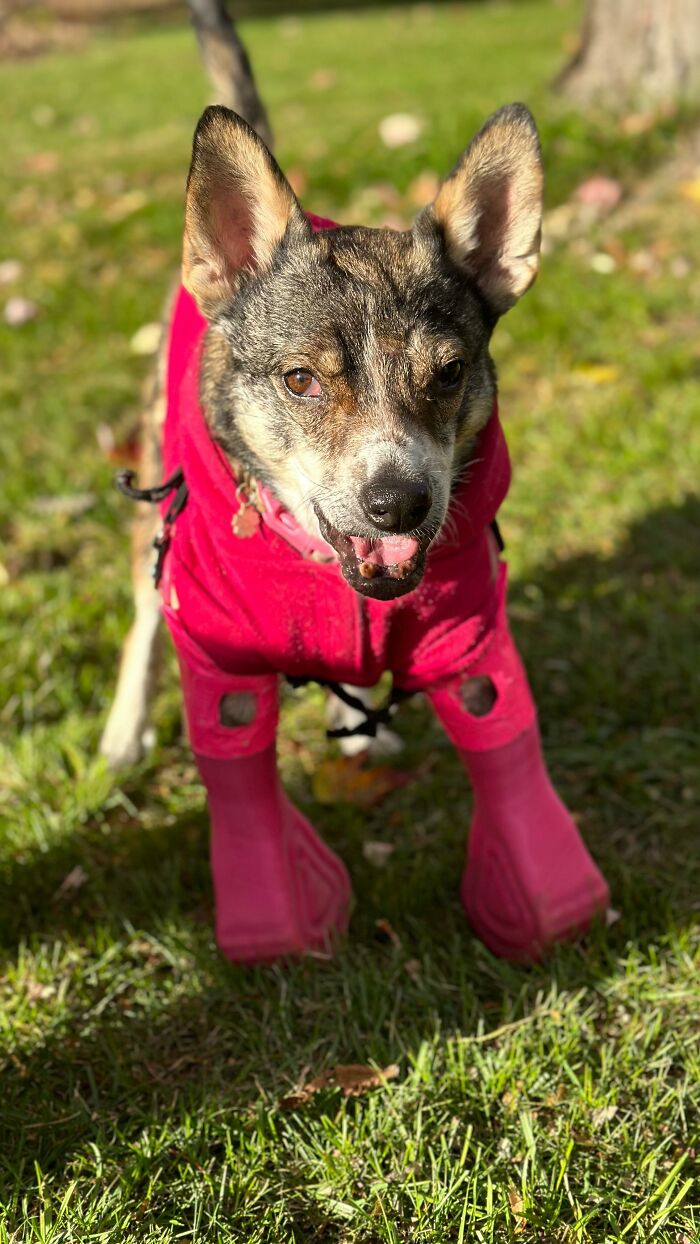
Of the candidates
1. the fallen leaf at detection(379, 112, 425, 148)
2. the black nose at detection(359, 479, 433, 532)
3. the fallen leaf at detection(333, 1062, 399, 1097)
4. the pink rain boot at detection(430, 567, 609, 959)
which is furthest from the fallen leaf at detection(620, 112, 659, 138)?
the fallen leaf at detection(333, 1062, 399, 1097)

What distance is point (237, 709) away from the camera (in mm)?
2791

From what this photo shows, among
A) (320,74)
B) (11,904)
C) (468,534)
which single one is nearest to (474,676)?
(468,534)

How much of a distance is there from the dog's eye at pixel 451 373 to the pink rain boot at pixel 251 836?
81 centimetres

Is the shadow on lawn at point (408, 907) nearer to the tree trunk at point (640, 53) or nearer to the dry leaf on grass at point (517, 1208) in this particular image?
the dry leaf on grass at point (517, 1208)

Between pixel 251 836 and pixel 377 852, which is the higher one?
pixel 251 836

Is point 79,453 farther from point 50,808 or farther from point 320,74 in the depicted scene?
point 320,74

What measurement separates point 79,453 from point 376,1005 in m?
3.23

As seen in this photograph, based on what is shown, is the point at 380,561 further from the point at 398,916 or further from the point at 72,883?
the point at 72,883

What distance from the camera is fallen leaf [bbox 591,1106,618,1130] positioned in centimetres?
243

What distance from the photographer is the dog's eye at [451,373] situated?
96.7 inches

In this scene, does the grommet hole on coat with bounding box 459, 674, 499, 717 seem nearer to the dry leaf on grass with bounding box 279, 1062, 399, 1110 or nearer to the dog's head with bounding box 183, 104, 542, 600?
the dog's head with bounding box 183, 104, 542, 600

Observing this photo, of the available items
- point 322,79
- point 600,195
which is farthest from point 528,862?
point 322,79

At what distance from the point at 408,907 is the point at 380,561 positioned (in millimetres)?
1059

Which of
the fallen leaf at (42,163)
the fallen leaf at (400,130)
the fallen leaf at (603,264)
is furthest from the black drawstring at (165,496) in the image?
the fallen leaf at (42,163)
